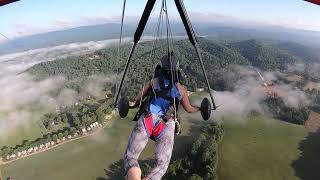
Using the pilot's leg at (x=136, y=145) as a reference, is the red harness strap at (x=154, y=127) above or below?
above

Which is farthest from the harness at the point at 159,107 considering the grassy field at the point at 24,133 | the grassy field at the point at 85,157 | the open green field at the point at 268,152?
the grassy field at the point at 24,133

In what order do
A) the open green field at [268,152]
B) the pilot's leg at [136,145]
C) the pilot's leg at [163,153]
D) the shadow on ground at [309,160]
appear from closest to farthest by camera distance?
the pilot's leg at [163,153]
the pilot's leg at [136,145]
the open green field at [268,152]
the shadow on ground at [309,160]

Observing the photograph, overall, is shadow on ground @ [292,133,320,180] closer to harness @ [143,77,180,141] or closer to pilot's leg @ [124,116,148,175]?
harness @ [143,77,180,141]

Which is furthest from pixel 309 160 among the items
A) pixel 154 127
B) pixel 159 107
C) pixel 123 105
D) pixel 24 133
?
pixel 123 105

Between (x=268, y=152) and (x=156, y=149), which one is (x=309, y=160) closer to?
(x=268, y=152)

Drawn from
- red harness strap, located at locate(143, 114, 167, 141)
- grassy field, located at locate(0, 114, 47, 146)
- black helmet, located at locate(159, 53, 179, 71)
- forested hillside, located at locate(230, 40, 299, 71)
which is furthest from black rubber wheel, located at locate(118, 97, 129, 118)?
forested hillside, located at locate(230, 40, 299, 71)

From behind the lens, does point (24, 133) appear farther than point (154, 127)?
Yes

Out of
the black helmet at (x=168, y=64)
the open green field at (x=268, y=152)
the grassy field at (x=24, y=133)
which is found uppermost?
the black helmet at (x=168, y=64)

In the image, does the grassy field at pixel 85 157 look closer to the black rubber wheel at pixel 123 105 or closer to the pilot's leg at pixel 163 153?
the black rubber wheel at pixel 123 105
